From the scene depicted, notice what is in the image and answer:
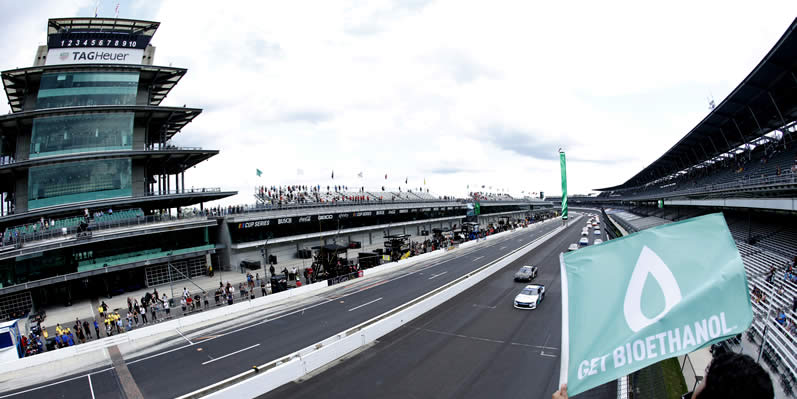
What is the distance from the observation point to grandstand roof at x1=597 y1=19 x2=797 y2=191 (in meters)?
25.5

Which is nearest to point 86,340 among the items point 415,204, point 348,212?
point 348,212

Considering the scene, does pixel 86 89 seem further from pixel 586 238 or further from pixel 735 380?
pixel 586 238

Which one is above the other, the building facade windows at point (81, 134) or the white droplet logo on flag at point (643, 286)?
the building facade windows at point (81, 134)

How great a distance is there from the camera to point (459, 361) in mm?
14727

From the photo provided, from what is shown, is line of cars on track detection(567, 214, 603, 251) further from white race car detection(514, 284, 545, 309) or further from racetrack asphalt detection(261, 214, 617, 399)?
racetrack asphalt detection(261, 214, 617, 399)

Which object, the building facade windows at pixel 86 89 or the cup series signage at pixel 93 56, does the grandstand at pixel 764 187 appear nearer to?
the building facade windows at pixel 86 89

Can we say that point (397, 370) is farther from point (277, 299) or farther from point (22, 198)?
point (22, 198)

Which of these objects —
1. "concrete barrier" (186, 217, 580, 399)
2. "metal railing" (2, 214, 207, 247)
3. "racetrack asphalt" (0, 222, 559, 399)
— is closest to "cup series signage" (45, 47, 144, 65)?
"metal railing" (2, 214, 207, 247)

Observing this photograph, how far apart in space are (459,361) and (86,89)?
1808 inches

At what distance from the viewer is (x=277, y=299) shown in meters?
27.2

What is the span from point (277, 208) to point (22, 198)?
2513 centimetres

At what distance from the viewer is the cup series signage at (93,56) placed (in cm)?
3791

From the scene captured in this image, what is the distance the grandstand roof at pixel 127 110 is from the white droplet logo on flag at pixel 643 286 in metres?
47.9

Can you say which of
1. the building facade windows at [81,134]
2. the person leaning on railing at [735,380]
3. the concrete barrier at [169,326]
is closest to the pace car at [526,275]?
the concrete barrier at [169,326]
